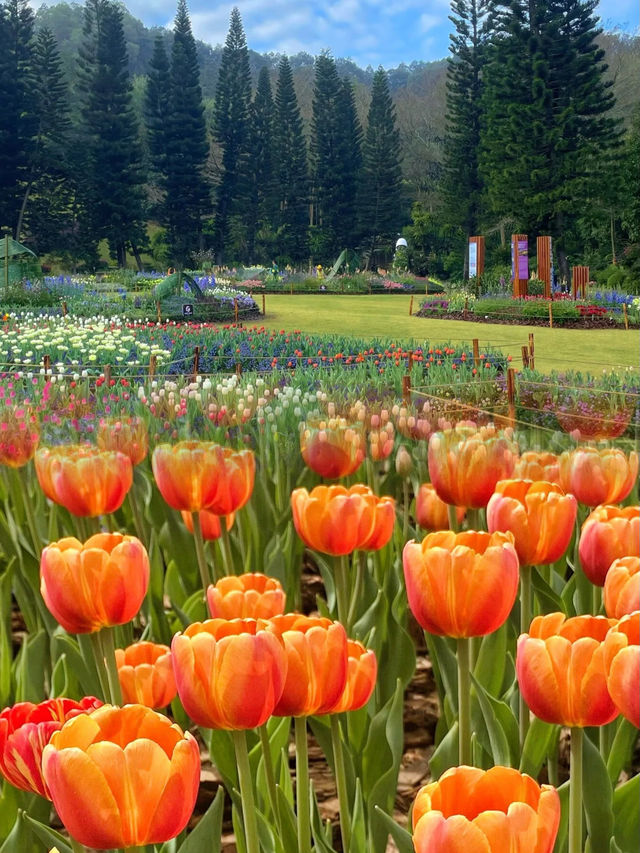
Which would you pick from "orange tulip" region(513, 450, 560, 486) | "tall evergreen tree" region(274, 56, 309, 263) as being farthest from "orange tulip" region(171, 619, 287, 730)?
"tall evergreen tree" region(274, 56, 309, 263)

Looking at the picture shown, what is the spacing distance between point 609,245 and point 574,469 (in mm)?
36369

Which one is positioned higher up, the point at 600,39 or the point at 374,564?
the point at 600,39

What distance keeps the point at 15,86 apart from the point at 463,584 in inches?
1687

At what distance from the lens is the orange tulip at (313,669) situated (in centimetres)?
96

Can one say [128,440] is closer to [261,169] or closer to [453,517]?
[453,517]

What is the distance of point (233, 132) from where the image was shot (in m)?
41.8

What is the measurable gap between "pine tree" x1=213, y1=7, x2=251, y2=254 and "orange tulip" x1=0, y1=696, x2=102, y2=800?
32554 millimetres

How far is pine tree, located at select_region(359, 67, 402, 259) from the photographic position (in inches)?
1725

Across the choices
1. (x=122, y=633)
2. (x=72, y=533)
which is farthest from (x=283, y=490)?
(x=122, y=633)

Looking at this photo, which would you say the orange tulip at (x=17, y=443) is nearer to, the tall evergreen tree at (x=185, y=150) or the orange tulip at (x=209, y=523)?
the orange tulip at (x=209, y=523)

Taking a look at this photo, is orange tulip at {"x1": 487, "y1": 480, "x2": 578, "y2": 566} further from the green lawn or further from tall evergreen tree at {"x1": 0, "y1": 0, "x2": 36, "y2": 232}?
tall evergreen tree at {"x1": 0, "y1": 0, "x2": 36, "y2": 232}

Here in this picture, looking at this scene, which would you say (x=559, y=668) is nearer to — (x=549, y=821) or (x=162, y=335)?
(x=549, y=821)

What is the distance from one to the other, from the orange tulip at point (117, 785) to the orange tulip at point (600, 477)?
110 centimetres

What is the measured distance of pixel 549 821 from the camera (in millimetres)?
667
